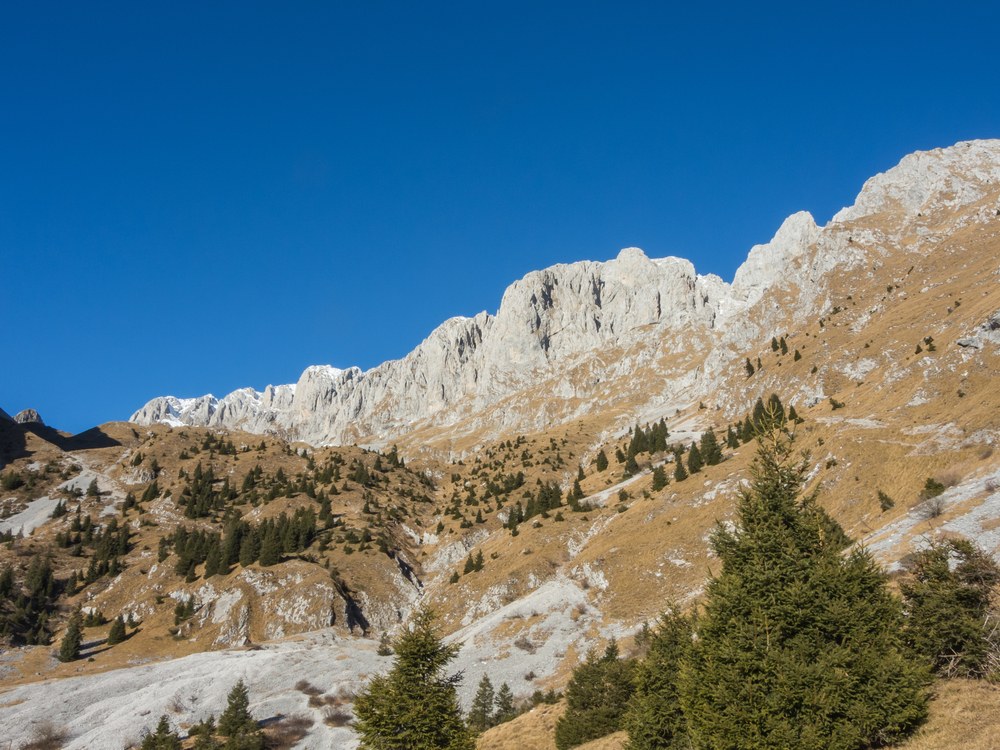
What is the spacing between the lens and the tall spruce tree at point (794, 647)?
15.0m

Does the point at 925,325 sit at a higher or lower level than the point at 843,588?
higher

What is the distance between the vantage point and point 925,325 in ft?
356

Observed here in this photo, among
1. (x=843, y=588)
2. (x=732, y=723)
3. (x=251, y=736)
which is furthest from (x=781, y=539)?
(x=251, y=736)

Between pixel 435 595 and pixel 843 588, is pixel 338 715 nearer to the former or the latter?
pixel 435 595

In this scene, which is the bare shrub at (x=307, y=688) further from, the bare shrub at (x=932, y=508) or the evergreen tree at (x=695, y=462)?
the evergreen tree at (x=695, y=462)

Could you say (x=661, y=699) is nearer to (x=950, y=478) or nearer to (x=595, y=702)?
(x=595, y=702)

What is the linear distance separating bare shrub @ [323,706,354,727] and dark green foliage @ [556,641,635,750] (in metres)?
31.7

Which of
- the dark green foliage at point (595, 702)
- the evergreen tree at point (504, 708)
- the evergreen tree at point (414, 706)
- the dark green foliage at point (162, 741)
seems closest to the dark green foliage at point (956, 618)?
the evergreen tree at point (414, 706)

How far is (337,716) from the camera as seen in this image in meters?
58.2

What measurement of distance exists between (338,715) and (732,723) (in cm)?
5454

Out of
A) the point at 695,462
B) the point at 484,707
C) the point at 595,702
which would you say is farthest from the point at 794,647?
the point at 695,462

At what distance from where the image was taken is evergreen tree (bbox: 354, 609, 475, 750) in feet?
73.3

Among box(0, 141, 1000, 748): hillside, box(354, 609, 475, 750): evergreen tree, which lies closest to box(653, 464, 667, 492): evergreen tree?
box(0, 141, 1000, 748): hillside

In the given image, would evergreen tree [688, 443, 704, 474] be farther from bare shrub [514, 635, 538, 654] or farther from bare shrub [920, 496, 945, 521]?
bare shrub [920, 496, 945, 521]
